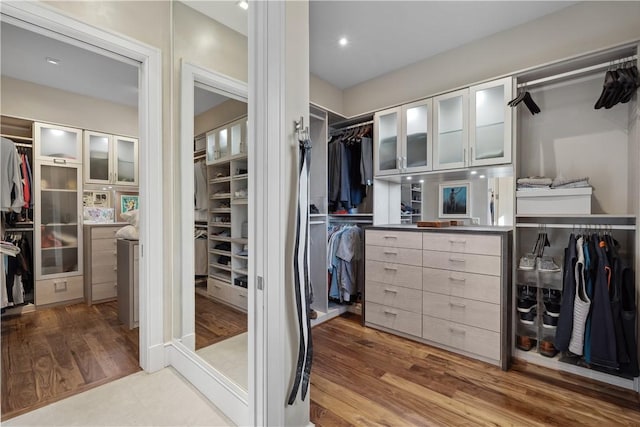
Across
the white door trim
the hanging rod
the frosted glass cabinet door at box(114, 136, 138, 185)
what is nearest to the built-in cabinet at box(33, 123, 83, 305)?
the frosted glass cabinet door at box(114, 136, 138, 185)

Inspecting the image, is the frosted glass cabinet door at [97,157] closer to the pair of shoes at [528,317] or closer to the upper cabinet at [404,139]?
the upper cabinet at [404,139]

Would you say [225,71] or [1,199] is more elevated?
A: [225,71]

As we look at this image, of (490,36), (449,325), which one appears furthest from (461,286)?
(490,36)

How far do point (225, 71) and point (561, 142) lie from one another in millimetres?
2540

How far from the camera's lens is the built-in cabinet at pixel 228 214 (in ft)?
4.85

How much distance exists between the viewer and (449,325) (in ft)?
7.20

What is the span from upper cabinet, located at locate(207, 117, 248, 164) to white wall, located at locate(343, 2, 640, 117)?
6.71ft

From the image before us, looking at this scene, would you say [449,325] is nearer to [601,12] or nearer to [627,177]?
[627,177]

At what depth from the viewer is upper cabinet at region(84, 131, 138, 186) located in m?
3.33

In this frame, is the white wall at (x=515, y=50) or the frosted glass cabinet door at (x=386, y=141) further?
the frosted glass cabinet door at (x=386, y=141)

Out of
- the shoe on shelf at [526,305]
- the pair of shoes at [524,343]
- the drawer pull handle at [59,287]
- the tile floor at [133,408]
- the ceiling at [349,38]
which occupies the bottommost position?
the tile floor at [133,408]

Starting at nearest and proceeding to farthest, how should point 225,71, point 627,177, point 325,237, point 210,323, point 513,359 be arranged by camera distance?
point 225,71 < point 210,323 < point 627,177 < point 513,359 < point 325,237

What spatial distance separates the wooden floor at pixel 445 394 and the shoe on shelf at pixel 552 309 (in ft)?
1.29

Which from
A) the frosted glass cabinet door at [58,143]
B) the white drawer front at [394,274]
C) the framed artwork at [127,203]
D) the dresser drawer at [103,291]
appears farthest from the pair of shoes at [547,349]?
the frosted glass cabinet door at [58,143]
